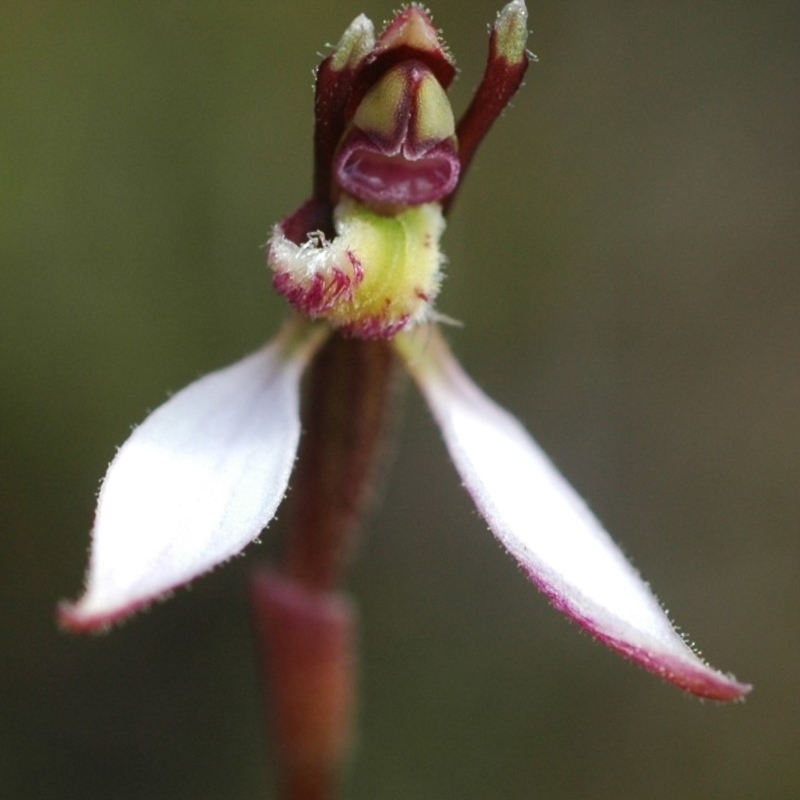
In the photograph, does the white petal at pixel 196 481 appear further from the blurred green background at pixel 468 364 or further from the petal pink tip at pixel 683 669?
the blurred green background at pixel 468 364

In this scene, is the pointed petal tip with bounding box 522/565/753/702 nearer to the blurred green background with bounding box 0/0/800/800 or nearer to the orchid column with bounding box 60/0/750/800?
the orchid column with bounding box 60/0/750/800

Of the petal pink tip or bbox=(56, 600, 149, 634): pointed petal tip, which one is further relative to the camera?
the petal pink tip

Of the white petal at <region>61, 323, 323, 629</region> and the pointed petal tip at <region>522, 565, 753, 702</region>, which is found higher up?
the white petal at <region>61, 323, 323, 629</region>

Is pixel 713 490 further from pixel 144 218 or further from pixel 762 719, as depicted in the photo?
pixel 144 218

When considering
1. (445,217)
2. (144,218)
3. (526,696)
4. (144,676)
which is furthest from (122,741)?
(445,217)

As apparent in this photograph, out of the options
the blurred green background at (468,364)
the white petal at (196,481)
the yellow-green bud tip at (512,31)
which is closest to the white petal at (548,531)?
the white petal at (196,481)

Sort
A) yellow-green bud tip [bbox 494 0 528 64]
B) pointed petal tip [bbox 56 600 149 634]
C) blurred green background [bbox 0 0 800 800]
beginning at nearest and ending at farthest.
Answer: pointed petal tip [bbox 56 600 149 634] → yellow-green bud tip [bbox 494 0 528 64] → blurred green background [bbox 0 0 800 800]

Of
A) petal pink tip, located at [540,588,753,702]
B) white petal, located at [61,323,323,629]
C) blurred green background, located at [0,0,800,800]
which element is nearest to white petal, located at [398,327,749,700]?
petal pink tip, located at [540,588,753,702]
